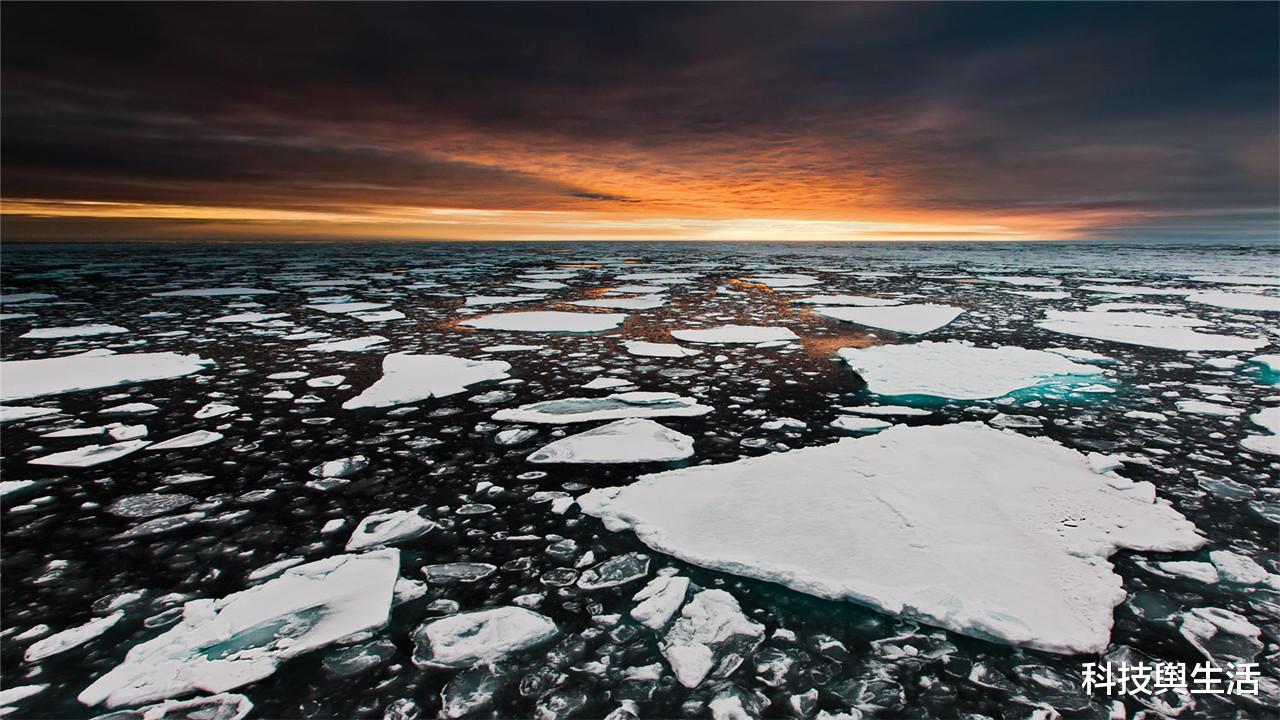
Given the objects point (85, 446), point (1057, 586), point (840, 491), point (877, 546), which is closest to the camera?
point (1057, 586)

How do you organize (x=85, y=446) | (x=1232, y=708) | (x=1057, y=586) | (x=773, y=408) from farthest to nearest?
(x=773, y=408) < (x=85, y=446) < (x=1057, y=586) < (x=1232, y=708)

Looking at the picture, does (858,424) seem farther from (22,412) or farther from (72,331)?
(72,331)

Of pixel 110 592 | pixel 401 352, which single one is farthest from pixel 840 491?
pixel 401 352

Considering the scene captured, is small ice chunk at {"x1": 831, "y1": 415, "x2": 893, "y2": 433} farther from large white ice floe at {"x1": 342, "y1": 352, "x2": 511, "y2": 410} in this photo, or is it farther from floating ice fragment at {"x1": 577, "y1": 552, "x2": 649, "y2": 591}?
large white ice floe at {"x1": 342, "y1": 352, "x2": 511, "y2": 410}

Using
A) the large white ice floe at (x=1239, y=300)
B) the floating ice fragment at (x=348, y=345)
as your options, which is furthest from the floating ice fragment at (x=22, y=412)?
the large white ice floe at (x=1239, y=300)

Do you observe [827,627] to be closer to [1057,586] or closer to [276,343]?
[1057,586]

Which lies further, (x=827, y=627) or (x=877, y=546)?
(x=877, y=546)
